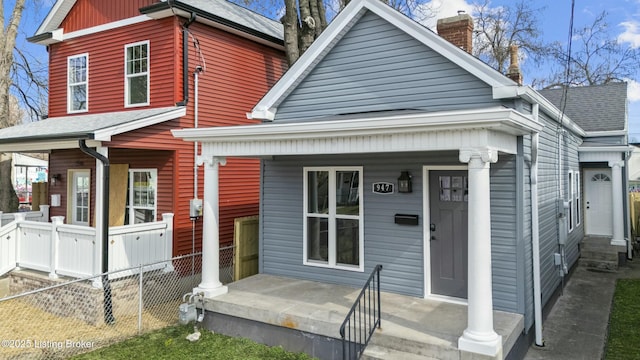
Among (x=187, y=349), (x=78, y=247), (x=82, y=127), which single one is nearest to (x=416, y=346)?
(x=187, y=349)

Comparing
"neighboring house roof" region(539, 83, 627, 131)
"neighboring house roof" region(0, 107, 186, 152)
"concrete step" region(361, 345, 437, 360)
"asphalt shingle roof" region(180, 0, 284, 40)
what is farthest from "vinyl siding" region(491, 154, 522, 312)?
"neighboring house roof" region(539, 83, 627, 131)

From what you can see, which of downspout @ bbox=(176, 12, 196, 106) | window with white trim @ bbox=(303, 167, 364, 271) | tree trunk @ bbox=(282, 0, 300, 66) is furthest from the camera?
tree trunk @ bbox=(282, 0, 300, 66)

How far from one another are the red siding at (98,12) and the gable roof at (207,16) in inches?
10.0

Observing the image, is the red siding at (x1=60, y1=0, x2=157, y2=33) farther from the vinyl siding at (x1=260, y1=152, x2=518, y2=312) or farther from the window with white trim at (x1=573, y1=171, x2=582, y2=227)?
the window with white trim at (x1=573, y1=171, x2=582, y2=227)

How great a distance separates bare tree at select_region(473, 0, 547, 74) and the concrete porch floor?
72.6ft

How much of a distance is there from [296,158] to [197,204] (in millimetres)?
2671

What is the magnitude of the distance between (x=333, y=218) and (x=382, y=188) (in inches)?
43.9

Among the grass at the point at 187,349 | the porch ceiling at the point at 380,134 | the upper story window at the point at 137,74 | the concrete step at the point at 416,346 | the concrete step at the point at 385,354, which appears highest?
the upper story window at the point at 137,74

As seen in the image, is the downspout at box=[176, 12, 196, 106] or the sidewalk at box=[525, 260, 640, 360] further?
the downspout at box=[176, 12, 196, 106]

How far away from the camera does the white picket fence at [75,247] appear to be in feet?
26.7

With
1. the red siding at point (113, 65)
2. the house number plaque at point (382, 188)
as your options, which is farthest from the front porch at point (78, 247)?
the house number plaque at point (382, 188)

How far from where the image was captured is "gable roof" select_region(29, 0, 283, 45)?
31.7ft

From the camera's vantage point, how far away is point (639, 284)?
368 inches

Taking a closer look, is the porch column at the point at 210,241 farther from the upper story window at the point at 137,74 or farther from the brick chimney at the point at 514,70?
the brick chimney at the point at 514,70
